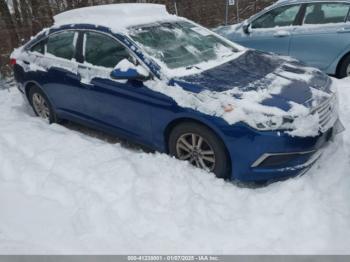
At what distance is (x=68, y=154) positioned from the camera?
180 inches

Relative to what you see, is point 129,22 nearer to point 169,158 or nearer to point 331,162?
point 169,158

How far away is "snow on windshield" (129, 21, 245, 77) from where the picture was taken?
435cm

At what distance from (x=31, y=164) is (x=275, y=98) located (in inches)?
107

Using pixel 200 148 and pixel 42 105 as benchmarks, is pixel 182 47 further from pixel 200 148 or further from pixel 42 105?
pixel 42 105

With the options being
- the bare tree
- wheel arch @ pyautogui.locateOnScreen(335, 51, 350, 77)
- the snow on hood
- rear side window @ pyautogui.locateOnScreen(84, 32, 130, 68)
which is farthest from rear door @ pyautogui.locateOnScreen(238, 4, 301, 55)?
the bare tree

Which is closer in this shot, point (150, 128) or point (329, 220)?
point (329, 220)

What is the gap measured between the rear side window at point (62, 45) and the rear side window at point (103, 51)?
1.02 ft

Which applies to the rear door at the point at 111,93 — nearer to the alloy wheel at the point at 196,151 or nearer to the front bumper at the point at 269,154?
the alloy wheel at the point at 196,151

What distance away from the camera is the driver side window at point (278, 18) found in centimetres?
725

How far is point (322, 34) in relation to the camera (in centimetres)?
693

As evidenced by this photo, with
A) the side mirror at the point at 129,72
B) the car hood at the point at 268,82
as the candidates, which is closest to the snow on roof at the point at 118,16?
the side mirror at the point at 129,72

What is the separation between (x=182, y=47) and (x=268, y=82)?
1215mm

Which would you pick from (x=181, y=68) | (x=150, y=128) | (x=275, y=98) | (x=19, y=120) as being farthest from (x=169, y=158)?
(x=19, y=120)

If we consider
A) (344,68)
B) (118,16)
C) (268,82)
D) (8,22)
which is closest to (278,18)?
(344,68)
